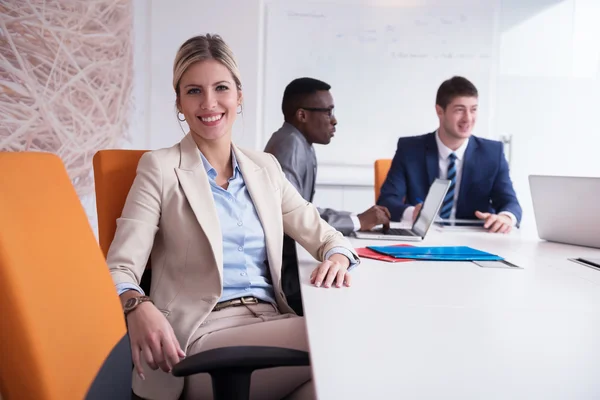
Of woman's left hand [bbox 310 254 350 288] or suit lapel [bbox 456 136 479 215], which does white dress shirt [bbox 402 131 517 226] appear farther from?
woman's left hand [bbox 310 254 350 288]

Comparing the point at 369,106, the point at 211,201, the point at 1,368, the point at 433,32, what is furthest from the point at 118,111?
the point at 1,368

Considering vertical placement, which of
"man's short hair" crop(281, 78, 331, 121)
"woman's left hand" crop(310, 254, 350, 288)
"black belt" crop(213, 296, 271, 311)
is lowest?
"black belt" crop(213, 296, 271, 311)

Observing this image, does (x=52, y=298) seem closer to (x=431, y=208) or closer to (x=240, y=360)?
(x=240, y=360)

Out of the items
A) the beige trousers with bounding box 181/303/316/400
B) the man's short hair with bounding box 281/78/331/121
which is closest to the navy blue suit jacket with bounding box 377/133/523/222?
the man's short hair with bounding box 281/78/331/121

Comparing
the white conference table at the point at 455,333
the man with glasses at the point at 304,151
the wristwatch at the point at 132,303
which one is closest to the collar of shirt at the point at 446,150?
the man with glasses at the point at 304,151

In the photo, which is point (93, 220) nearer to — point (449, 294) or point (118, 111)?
point (118, 111)

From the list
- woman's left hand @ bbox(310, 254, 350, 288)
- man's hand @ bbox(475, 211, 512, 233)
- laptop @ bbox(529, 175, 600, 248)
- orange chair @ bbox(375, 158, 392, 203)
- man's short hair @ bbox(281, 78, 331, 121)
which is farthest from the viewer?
→ orange chair @ bbox(375, 158, 392, 203)

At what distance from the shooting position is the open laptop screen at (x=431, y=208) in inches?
77.3

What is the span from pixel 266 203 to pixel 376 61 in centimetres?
330

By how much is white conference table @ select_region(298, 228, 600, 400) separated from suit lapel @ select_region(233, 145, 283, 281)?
0.38 ft

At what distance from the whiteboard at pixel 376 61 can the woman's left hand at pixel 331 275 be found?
3273mm

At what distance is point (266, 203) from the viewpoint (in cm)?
162

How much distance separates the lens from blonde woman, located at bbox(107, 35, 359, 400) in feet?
4.03

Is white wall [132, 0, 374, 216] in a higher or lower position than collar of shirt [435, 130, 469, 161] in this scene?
higher
